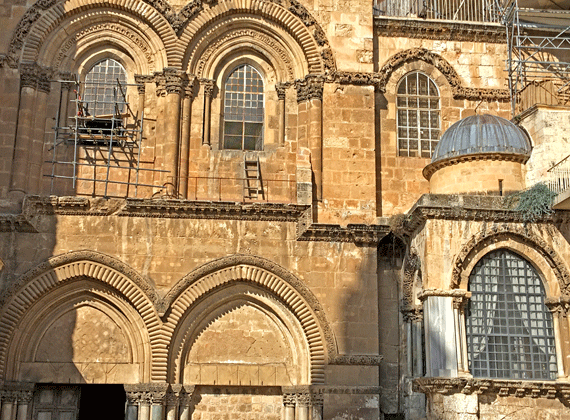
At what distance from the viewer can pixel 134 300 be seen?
19172 mm

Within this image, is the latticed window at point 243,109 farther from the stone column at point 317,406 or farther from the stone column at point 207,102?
the stone column at point 317,406

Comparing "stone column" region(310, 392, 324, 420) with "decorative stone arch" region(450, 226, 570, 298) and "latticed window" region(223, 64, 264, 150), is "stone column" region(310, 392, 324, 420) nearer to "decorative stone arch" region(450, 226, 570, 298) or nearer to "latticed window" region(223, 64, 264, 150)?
"decorative stone arch" region(450, 226, 570, 298)

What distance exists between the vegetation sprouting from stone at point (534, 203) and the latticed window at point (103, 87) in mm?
10573

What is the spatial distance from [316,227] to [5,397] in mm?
8263

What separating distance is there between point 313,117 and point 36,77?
288 inches

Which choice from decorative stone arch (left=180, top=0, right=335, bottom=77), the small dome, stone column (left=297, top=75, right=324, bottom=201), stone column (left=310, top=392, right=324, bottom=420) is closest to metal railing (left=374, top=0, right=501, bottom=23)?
decorative stone arch (left=180, top=0, right=335, bottom=77)

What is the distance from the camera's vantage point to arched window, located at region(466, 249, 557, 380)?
18.2m

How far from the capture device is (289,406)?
19.3m

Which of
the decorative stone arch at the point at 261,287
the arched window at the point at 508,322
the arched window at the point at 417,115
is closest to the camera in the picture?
the arched window at the point at 508,322

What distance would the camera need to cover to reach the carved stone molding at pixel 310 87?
2147 cm

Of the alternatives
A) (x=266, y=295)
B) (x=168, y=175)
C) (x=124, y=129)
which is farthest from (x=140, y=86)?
(x=266, y=295)

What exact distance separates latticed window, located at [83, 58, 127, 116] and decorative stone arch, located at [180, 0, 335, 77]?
192 cm

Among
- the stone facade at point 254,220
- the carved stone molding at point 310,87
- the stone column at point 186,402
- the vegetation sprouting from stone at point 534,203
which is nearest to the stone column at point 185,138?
the stone facade at point 254,220

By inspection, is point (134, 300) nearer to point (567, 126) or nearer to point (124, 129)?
point (124, 129)
